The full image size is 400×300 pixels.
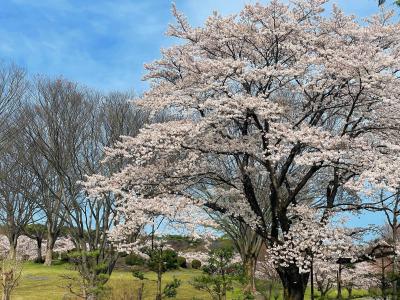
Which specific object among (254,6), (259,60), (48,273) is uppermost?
(254,6)

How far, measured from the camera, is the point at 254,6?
1619 cm

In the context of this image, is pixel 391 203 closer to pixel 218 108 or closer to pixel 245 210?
pixel 245 210

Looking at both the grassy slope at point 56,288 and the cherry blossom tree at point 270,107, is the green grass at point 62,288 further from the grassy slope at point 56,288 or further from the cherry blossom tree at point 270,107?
the cherry blossom tree at point 270,107

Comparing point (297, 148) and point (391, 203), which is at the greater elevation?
point (297, 148)

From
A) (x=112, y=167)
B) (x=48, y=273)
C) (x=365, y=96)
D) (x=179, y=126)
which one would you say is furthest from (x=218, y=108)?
(x=48, y=273)

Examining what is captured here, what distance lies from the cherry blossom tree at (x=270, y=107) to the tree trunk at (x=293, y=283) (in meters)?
0.04

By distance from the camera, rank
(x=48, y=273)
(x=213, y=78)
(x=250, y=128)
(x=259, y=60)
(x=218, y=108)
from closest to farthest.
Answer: (x=218, y=108) → (x=213, y=78) → (x=259, y=60) → (x=250, y=128) → (x=48, y=273)

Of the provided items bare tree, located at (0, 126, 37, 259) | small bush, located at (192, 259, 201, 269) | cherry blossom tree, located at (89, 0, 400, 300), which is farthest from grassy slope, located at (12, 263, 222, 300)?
small bush, located at (192, 259, 201, 269)

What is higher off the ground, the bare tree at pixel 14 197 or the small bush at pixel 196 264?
the bare tree at pixel 14 197

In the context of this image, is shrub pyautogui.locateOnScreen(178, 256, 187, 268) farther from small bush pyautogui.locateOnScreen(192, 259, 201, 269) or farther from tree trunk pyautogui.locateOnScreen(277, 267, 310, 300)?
tree trunk pyautogui.locateOnScreen(277, 267, 310, 300)

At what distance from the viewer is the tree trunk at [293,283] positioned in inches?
646

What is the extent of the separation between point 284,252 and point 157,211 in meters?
4.34

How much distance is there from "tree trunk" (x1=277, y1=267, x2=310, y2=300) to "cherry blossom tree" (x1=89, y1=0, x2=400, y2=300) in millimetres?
36

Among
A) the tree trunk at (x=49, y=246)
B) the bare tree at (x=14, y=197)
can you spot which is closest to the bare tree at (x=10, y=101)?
the bare tree at (x=14, y=197)
